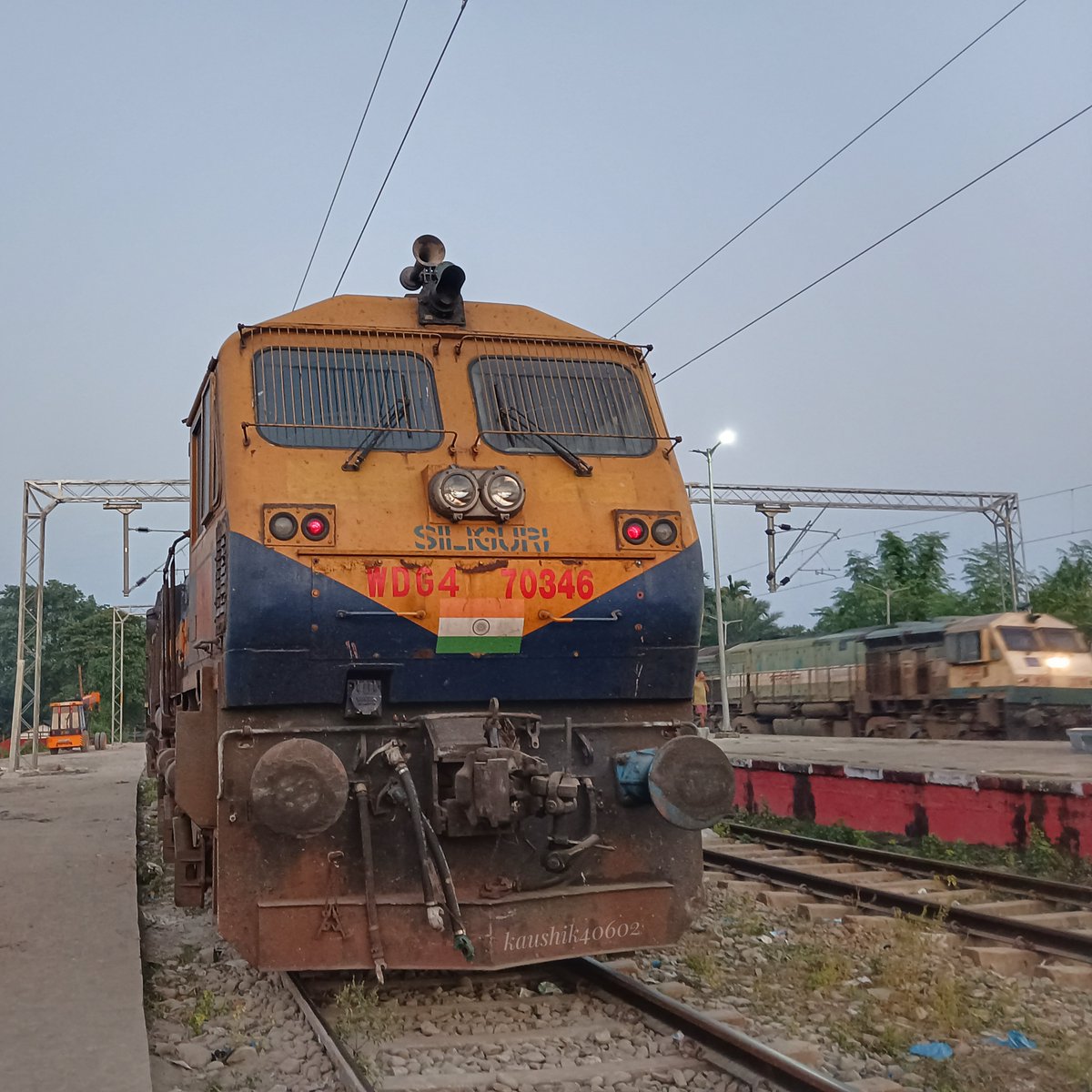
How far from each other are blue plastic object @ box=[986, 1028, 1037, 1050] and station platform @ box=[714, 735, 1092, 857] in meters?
4.20

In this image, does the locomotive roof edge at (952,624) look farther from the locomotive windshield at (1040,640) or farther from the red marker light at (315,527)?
the red marker light at (315,527)

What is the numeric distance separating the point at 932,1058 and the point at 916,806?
6.31m

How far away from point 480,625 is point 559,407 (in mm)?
1398

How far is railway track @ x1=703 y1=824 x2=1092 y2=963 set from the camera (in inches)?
257

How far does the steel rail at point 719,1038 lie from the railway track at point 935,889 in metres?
2.46

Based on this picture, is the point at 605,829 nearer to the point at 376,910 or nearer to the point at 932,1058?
the point at 376,910

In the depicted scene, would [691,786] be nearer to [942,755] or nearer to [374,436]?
[374,436]

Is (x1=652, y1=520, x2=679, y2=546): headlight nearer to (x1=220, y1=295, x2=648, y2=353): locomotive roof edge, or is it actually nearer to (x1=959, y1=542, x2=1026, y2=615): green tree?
(x1=220, y1=295, x2=648, y2=353): locomotive roof edge

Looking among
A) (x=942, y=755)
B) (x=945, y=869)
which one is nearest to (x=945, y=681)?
(x=942, y=755)

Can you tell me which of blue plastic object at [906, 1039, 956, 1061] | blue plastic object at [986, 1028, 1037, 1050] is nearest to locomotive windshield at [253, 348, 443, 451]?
blue plastic object at [906, 1039, 956, 1061]

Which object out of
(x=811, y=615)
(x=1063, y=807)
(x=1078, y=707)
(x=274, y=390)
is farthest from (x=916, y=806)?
(x=811, y=615)

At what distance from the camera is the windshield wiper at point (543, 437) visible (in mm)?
5742

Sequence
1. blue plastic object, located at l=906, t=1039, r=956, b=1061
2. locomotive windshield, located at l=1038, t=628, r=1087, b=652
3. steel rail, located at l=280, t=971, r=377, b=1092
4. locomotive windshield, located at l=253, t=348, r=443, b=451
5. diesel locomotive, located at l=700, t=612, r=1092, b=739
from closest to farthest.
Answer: steel rail, located at l=280, t=971, r=377, b=1092 → blue plastic object, located at l=906, t=1039, r=956, b=1061 → locomotive windshield, located at l=253, t=348, r=443, b=451 → diesel locomotive, located at l=700, t=612, r=1092, b=739 → locomotive windshield, located at l=1038, t=628, r=1087, b=652

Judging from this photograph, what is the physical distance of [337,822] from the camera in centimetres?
512
